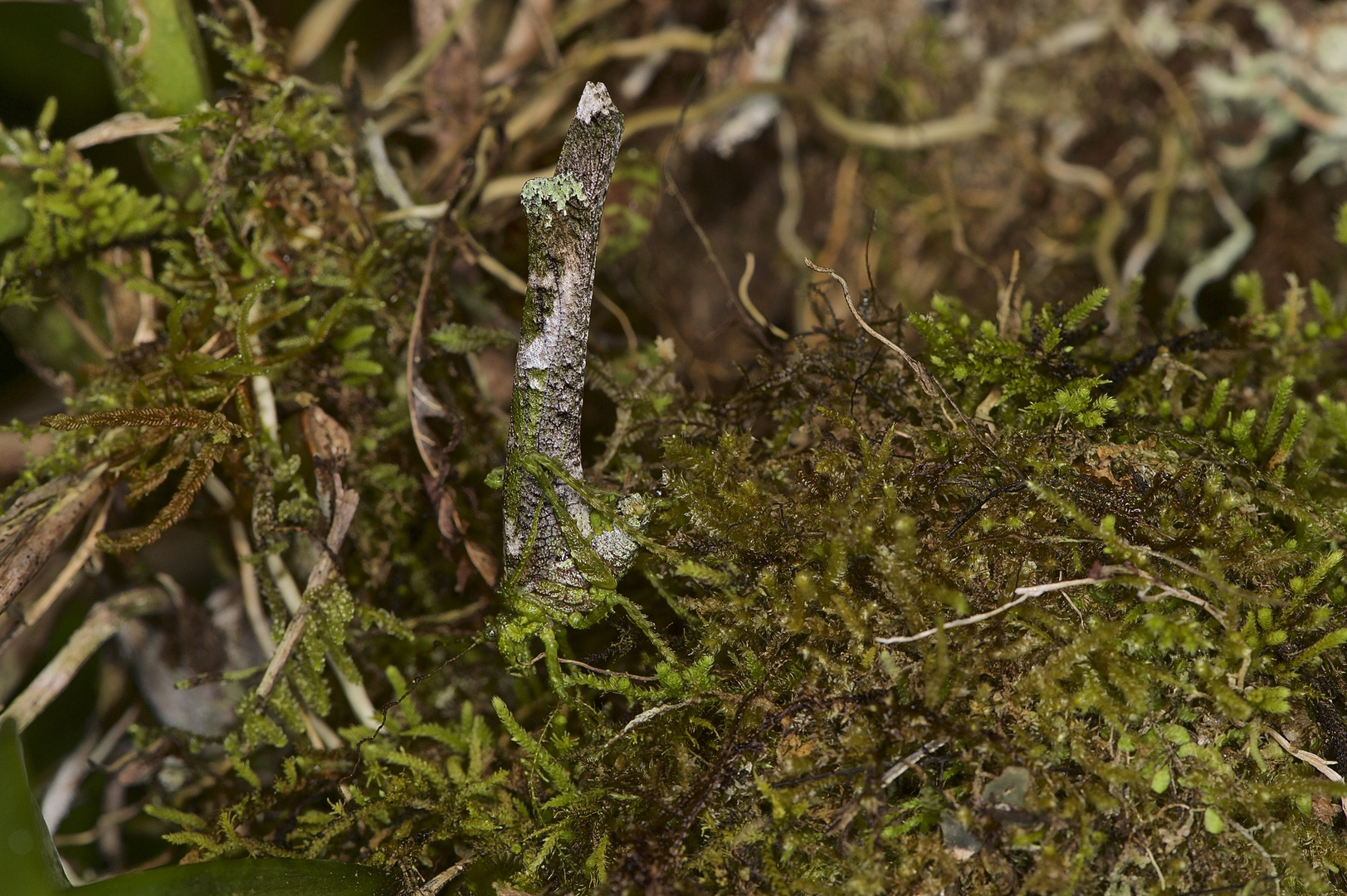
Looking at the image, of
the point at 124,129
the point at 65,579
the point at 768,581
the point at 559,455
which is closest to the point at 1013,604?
the point at 768,581

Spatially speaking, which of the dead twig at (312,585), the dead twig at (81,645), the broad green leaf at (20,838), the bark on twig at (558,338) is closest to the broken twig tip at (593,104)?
the bark on twig at (558,338)

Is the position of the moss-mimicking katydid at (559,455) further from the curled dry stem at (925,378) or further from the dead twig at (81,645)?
the dead twig at (81,645)

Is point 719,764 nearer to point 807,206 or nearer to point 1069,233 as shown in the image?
point 807,206

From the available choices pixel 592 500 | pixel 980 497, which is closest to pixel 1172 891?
pixel 980 497

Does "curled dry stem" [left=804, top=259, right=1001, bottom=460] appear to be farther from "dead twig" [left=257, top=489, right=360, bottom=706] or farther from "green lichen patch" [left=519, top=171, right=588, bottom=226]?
"dead twig" [left=257, top=489, right=360, bottom=706]

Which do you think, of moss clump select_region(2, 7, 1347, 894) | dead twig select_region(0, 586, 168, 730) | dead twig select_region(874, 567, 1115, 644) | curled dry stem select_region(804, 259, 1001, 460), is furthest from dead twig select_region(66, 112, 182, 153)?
dead twig select_region(874, 567, 1115, 644)
